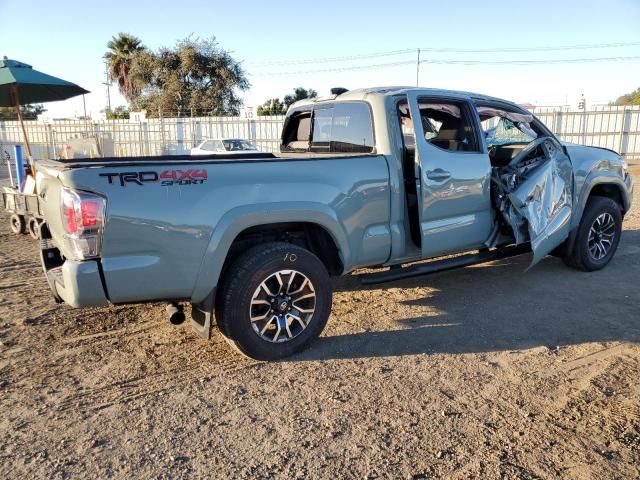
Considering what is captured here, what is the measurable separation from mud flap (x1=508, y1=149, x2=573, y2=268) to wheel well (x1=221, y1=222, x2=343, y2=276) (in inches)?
77.2

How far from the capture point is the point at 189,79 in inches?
1421

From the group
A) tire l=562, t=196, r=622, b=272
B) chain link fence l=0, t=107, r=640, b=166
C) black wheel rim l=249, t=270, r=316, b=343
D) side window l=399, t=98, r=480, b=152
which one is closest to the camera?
black wheel rim l=249, t=270, r=316, b=343

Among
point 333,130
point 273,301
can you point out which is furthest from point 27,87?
point 273,301

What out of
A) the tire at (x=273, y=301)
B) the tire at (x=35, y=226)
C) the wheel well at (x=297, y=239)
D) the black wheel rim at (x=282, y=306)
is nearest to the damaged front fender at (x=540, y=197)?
the wheel well at (x=297, y=239)

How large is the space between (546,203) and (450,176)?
1.25m

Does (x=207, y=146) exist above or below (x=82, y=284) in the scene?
above

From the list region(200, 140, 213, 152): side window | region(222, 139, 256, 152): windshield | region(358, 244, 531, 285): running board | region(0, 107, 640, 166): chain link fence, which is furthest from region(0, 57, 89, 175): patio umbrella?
region(0, 107, 640, 166): chain link fence

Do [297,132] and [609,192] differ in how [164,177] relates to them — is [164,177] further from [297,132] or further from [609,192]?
[609,192]

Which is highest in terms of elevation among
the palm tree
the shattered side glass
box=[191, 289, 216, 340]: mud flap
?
the palm tree

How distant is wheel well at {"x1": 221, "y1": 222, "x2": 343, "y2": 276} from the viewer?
3826mm

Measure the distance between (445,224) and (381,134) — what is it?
1009 millimetres

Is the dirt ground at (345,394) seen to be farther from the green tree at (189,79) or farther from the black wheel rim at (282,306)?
the green tree at (189,79)

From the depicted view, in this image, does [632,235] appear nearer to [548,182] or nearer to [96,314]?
[548,182]

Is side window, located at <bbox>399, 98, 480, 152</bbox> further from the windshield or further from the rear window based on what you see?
the windshield
